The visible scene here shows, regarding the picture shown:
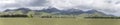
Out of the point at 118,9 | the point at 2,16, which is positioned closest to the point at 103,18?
the point at 118,9

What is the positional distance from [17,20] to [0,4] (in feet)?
0.56

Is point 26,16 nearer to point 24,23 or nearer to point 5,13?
point 24,23

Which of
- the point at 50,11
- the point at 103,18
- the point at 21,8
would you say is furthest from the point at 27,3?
the point at 103,18

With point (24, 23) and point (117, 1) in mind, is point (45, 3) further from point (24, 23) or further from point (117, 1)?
point (117, 1)

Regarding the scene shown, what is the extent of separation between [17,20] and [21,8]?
0.30 ft

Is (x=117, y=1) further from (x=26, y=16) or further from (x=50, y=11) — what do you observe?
(x=26, y=16)

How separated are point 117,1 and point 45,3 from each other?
Result: 1.65ft

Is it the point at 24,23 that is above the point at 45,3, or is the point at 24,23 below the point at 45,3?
below

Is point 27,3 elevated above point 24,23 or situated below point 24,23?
above

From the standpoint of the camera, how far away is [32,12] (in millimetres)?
1355

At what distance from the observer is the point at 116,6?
1.31m

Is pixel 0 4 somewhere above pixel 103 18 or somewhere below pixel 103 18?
above

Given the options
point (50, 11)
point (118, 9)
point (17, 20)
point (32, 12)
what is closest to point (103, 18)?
point (118, 9)

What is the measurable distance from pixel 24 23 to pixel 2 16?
0.17m
